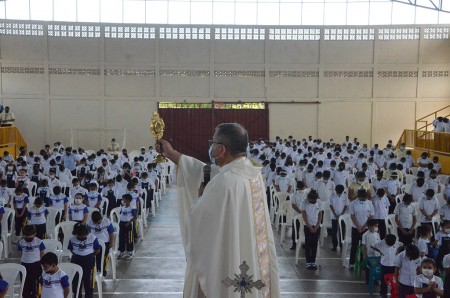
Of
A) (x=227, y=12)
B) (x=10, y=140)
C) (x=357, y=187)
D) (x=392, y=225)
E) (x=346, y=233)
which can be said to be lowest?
(x=346, y=233)

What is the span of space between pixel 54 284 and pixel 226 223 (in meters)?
3.60

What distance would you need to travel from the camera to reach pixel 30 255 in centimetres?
733

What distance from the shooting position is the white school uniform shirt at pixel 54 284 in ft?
19.5

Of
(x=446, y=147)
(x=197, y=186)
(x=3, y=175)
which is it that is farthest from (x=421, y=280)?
(x=446, y=147)

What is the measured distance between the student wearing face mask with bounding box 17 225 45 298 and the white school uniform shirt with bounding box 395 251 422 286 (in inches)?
195

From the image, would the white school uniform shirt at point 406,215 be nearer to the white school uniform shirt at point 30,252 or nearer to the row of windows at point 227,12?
the white school uniform shirt at point 30,252

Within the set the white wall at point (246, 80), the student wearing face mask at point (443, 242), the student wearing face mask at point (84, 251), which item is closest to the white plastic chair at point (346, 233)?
the student wearing face mask at point (443, 242)

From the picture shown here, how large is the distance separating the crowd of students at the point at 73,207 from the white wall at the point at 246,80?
5776 mm

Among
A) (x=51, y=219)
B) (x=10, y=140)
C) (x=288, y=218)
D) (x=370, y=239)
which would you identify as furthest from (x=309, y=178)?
(x=10, y=140)

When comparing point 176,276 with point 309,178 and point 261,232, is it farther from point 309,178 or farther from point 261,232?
point 261,232

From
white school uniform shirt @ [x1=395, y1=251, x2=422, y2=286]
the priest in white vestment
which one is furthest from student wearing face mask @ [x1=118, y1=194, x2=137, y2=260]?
the priest in white vestment

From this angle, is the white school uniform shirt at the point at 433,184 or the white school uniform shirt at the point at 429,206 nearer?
the white school uniform shirt at the point at 429,206

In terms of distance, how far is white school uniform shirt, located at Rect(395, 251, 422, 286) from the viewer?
22.4ft

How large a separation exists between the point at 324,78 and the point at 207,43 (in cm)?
571
